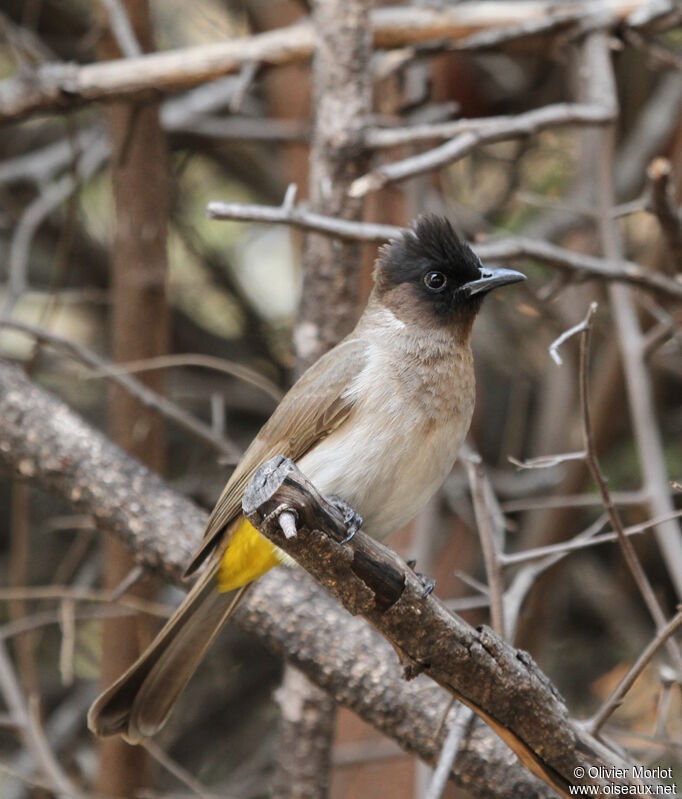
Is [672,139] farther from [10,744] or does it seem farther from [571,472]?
[10,744]

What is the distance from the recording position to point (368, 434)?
2631 millimetres

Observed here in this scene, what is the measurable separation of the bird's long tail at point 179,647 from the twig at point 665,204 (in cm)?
126

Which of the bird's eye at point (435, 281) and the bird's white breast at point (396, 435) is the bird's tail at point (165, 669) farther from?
the bird's eye at point (435, 281)

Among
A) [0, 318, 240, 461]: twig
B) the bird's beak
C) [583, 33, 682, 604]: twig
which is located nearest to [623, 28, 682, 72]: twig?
[583, 33, 682, 604]: twig

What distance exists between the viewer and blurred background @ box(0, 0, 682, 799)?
12.3 feet

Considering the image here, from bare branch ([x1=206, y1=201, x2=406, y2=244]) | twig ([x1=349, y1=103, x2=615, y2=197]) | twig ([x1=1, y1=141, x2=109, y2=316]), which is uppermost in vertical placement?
twig ([x1=349, y1=103, x2=615, y2=197])

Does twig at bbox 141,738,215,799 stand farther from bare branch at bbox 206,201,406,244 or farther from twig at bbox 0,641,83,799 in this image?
bare branch at bbox 206,201,406,244

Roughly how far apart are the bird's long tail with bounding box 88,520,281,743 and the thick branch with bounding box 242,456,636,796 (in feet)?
2.16

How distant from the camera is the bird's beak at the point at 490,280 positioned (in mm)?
2801

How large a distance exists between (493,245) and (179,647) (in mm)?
1294

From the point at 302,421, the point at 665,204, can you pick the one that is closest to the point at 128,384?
the point at 302,421

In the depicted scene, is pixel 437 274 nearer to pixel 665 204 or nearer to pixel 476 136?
pixel 476 136

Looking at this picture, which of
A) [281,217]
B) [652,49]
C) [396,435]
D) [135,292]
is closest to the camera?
[396,435]

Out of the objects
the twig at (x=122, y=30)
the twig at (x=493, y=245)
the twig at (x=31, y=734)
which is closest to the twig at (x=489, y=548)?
the twig at (x=493, y=245)
